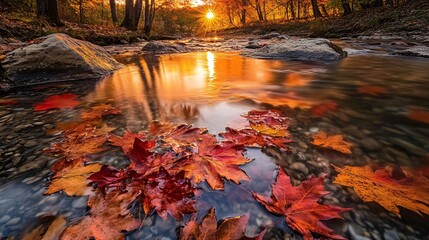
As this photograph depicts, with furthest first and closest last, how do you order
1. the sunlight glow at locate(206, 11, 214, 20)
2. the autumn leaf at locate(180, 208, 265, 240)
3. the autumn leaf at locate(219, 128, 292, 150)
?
the sunlight glow at locate(206, 11, 214, 20) → the autumn leaf at locate(219, 128, 292, 150) → the autumn leaf at locate(180, 208, 265, 240)

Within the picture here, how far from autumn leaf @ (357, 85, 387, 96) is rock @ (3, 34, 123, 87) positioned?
13.3ft

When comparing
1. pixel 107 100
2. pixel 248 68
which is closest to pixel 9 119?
pixel 107 100

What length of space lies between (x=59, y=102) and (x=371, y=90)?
3649 mm

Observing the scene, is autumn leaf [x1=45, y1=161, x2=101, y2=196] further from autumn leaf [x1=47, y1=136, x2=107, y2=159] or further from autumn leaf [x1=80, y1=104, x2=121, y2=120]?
autumn leaf [x1=80, y1=104, x2=121, y2=120]

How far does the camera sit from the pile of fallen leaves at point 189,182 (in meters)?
0.95

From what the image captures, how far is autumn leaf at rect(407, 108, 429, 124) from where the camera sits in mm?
2032

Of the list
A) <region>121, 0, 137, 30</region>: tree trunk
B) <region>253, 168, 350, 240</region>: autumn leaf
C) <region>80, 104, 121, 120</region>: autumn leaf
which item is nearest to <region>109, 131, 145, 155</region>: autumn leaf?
<region>80, 104, 121, 120</region>: autumn leaf

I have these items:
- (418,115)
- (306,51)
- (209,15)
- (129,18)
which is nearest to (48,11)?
(129,18)

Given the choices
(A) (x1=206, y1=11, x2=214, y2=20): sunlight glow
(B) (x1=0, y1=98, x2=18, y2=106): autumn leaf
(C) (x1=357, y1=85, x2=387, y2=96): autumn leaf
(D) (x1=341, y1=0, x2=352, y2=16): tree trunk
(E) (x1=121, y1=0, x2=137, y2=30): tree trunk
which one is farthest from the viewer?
(A) (x1=206, y1=11, x2=214, y2=20): sunlight glow

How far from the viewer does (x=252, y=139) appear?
161cm

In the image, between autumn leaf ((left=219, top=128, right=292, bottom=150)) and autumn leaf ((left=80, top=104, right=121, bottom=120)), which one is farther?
autumn leaf ((left=80, top=104, right=121, bottom=120))

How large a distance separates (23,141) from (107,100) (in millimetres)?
1134

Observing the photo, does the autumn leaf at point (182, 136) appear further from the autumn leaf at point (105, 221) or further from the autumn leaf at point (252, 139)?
the autumn leaf at point (105, 221)

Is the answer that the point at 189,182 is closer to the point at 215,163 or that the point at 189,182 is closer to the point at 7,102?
the point at 215,163
